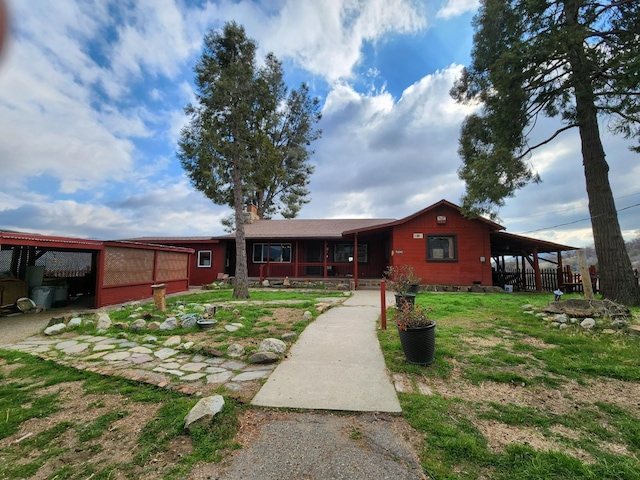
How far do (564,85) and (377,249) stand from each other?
10384mm

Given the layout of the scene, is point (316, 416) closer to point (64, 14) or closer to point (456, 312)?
point (64, 14)

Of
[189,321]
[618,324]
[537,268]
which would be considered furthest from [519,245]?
[189,321]

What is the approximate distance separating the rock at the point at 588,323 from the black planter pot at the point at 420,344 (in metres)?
3.89

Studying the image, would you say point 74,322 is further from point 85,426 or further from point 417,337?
point 417,337

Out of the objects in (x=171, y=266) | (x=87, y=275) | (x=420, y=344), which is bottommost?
(x=420, y=344)

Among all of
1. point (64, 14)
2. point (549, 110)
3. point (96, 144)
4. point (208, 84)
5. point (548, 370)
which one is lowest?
point (548, 370)

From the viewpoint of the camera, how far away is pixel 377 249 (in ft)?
54.0

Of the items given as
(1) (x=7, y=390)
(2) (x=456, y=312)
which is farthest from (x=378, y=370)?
(2) (x=456, y=312)

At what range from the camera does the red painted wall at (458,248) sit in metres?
13.1

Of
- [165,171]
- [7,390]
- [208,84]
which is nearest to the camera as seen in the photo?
[7,390]

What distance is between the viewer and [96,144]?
967 cm

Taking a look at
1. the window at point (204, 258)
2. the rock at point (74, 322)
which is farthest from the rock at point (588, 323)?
the window at point (204, 258)

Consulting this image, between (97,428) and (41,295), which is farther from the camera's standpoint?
(41,295)

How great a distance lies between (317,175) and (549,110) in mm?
19635
